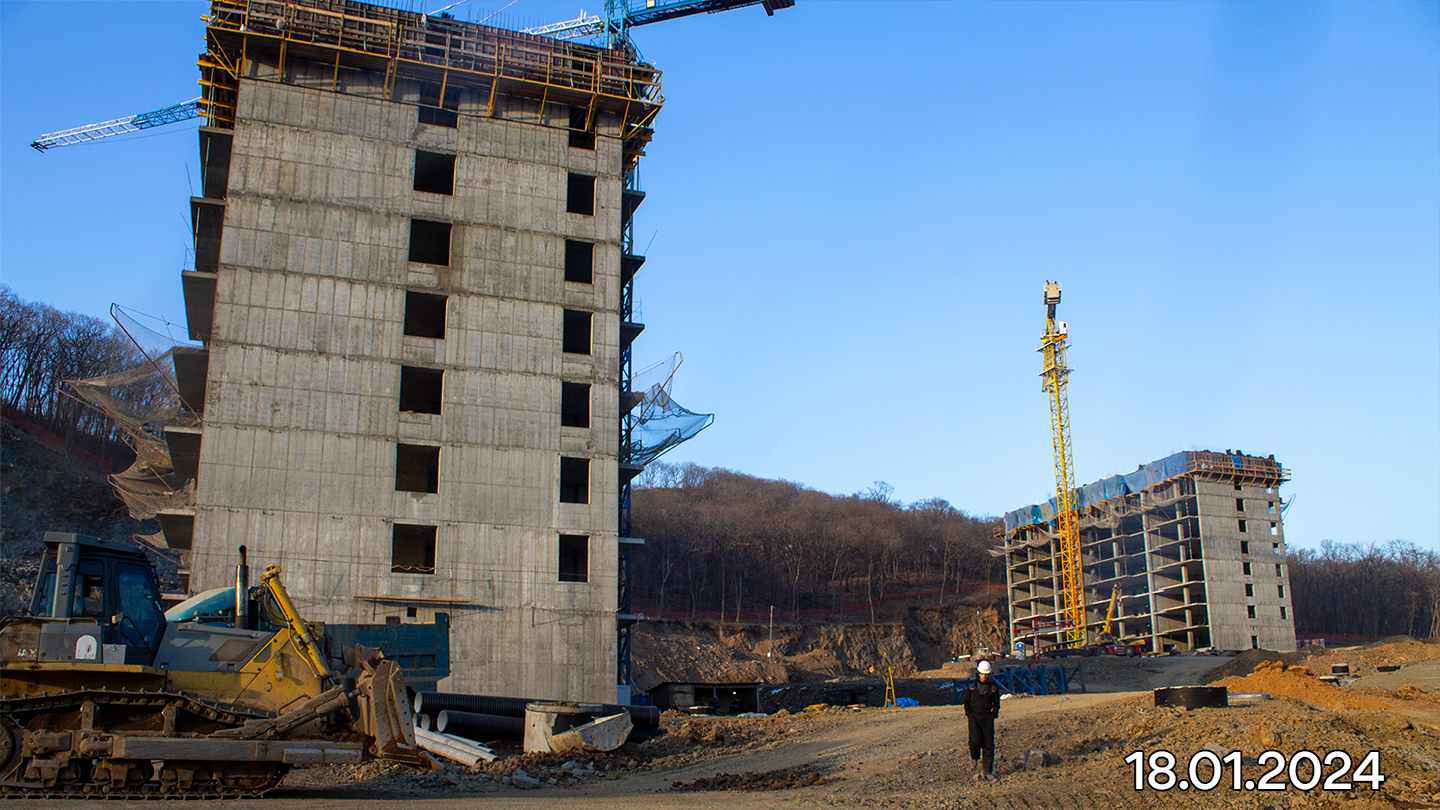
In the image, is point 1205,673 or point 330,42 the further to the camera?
point 1205,673

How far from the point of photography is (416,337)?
133 feet

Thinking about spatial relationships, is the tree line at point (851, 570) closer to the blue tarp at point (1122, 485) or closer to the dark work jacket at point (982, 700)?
the blue tarp at point (1122, 485)

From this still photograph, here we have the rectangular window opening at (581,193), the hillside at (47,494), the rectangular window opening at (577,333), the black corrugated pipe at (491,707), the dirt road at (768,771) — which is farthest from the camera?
the hillside at (47,494)

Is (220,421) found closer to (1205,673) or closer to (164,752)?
(164,752)

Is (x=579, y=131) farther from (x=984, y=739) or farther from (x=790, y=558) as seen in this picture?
(x=790, y=558)

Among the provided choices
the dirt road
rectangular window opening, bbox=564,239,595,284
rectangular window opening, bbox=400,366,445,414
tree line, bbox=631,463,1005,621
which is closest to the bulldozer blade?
the dirt road

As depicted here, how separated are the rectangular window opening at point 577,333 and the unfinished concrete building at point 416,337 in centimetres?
12

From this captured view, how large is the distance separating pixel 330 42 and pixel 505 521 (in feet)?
59.6

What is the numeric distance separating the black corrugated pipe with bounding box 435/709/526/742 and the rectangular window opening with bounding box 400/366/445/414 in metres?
15.6

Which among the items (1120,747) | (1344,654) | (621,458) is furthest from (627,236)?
(1344,654)

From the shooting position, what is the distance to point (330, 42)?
41.4m

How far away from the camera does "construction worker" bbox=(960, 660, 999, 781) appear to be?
51.2ft

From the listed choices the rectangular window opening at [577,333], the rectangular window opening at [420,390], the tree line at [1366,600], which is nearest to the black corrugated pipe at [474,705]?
the rectangular window opening at [420,390]

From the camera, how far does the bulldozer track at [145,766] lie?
14875mm
